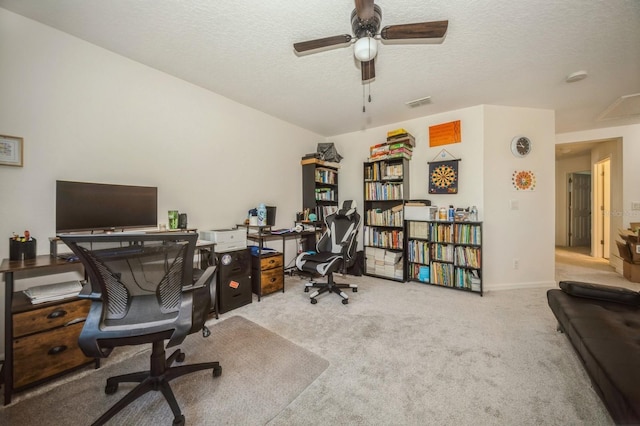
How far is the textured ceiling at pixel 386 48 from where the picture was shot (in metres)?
1.71

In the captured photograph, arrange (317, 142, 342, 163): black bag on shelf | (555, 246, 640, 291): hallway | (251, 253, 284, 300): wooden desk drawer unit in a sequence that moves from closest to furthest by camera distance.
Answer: (251, 253, 284, 300): wooden desk drawer unit, (555, 246, 640, 291): hallway, (317, 142, 342, 163): black bag on shelf

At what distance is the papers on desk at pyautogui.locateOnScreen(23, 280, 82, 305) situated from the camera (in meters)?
1.52

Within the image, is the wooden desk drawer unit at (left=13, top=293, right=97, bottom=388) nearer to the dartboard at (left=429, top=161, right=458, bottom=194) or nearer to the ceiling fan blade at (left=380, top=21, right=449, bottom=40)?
the ceiling fan blade at (left=380, top=21, right=449, bottom=40)

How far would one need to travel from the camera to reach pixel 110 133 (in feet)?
7.24

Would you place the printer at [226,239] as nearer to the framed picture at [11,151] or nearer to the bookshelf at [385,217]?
the framed picture at [11,151]

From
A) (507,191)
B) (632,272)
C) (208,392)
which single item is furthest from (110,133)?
(632,272)

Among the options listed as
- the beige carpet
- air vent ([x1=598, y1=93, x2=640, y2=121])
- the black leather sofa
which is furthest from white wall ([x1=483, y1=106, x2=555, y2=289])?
the beige carpet

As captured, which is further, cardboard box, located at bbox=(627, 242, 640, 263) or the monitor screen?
cardboard box, located at bbox=(627, 242, 640, 263)

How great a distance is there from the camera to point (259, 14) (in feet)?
5.79

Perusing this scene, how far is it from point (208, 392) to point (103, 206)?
1703 millimetres

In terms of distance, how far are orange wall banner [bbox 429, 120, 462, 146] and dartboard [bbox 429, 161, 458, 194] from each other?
1.03 ft

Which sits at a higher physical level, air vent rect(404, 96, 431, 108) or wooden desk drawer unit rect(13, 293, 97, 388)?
air vent rect(404, 96, 431, 108)

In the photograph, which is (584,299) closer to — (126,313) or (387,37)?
(387,37)

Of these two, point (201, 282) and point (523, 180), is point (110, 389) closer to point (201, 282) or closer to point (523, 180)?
point (201, 282)
